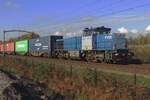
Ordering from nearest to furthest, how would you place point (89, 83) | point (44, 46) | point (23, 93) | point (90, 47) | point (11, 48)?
point (23, 93)
point (89, 83)
point (90, 47)
point (44, 46)
point (11, 48)

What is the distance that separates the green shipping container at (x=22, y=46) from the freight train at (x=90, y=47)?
439 inches

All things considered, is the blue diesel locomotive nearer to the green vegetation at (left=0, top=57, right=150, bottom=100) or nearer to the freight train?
the freight train

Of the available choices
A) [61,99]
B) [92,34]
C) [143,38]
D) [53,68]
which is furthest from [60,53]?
[61,99]

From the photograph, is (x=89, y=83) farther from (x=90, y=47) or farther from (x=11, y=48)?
(x=11, y=48)

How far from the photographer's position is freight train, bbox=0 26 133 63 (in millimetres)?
37750

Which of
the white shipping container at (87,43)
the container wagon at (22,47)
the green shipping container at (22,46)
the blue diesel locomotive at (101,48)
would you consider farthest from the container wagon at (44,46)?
the white shipping container at (87,43)

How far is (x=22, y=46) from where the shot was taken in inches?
3103

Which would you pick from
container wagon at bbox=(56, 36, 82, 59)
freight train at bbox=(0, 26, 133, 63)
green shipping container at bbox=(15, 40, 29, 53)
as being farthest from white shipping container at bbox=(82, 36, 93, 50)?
green shipping container at bbox=(15, 40, 29, 53)

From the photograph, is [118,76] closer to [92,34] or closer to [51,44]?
[92,34]

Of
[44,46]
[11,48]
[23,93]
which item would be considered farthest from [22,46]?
[23,93]

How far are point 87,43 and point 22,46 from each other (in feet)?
125

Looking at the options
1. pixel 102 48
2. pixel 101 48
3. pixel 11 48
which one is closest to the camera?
pixel 102 48

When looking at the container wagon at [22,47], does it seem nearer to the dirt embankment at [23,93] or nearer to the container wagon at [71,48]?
the container wagon at [71,48]

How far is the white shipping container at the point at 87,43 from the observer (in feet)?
138
